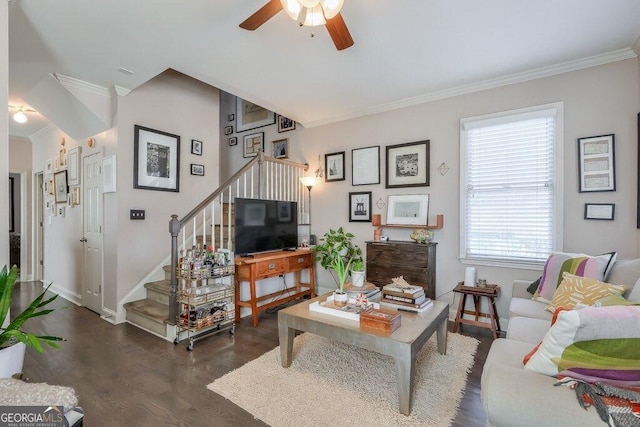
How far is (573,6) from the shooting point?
6.91 ft

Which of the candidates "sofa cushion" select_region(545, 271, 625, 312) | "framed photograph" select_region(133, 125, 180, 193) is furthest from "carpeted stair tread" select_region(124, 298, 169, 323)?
"sofa cushion" select_region(545, 271, 625, 312)

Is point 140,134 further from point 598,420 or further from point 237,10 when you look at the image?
point 598,420

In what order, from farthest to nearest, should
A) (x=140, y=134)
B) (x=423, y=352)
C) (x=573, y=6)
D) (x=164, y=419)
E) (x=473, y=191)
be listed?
1. (x=140, y=134)
2. (x=473, y=191)
3. (x=423, y=352)
4. (x=573, y=6)
5. (x=164, y=419)

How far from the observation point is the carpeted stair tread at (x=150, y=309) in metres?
3.09

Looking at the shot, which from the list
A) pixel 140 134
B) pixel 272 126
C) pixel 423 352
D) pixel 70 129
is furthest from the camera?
pixel 272 126

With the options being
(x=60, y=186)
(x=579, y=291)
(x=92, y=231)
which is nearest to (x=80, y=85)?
(x=92, y=231)

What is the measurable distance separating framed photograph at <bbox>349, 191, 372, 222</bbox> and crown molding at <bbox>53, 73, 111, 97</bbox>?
3248 mm

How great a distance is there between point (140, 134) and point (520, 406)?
4193 millimetres

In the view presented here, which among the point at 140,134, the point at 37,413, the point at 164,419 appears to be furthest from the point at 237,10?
the point at 164,419

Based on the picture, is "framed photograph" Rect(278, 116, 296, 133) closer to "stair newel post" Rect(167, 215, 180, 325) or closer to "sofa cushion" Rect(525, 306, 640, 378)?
"stair newel post" Rect(167, 215, 180, 325)

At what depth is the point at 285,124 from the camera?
16.2ft

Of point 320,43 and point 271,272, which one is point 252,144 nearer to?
point 271,272

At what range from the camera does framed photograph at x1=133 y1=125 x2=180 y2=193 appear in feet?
11.8

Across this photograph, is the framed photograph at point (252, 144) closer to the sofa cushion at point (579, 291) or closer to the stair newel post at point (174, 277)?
the stair newel post at point (174, 277)
